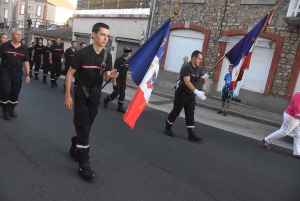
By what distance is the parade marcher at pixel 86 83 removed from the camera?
11.5 ft

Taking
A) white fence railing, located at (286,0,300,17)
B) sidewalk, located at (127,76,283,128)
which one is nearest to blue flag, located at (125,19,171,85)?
sidewalk, located at (127,76,283,128)

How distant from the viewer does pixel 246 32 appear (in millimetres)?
12039

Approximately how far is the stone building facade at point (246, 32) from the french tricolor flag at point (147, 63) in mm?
8654

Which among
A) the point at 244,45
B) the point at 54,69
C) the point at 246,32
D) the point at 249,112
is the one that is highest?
the point at 246,32

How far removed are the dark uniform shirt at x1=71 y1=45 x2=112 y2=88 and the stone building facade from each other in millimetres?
9502

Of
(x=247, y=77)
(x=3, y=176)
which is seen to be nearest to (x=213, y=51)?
(x=247, y=77)

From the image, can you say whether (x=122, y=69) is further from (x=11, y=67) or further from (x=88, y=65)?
(x=88, y=65)

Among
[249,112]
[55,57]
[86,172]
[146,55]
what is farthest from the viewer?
[55,57]

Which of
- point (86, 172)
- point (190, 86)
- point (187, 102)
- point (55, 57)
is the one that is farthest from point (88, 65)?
point (55, 57)

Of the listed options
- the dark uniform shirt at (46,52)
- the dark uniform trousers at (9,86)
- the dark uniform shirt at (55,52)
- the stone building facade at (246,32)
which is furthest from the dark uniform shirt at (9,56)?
the stone building facade at (246,32)

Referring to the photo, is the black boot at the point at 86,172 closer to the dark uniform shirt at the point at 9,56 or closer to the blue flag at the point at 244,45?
the dark uniform shirt at the point at 9,56

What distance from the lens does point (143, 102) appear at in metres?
3.82

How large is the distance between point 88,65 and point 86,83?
0.84 ft

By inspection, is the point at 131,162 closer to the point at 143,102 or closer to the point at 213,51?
the point at 143,102
